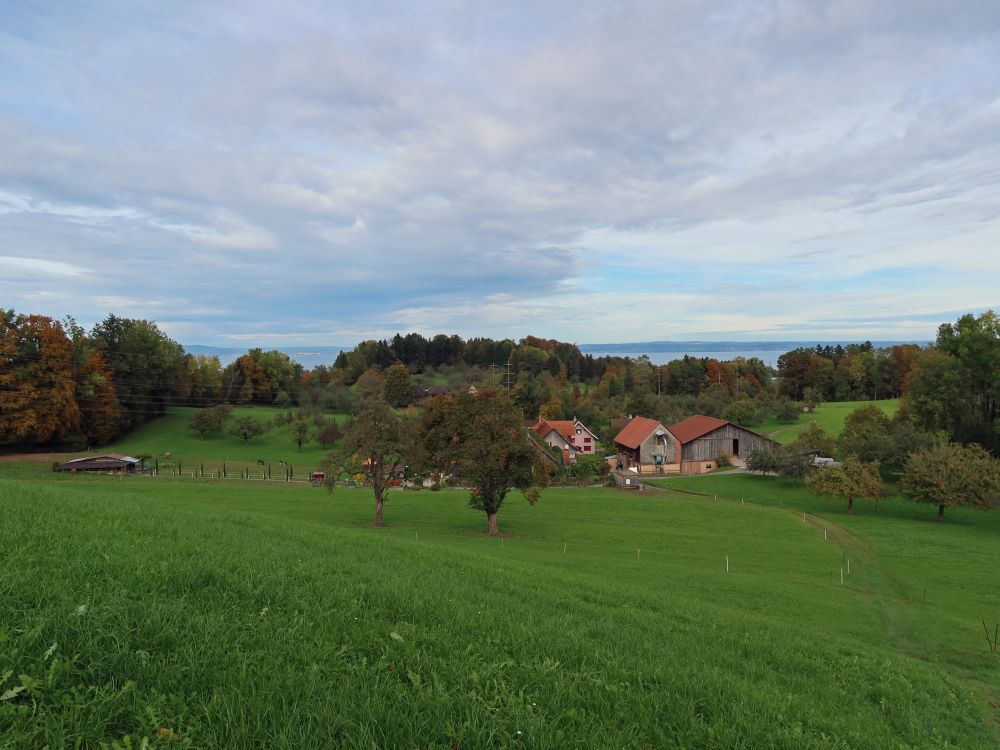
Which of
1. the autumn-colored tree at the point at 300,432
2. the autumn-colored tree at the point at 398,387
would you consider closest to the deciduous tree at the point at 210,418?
the autumn-colored tree at the point at 300,432

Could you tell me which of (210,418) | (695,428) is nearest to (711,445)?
(695,428)

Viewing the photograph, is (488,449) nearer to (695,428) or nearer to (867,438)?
(867,438)

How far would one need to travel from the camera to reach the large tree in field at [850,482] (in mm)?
47312

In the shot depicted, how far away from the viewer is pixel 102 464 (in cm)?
5866

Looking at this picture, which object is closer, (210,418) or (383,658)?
(383,658)

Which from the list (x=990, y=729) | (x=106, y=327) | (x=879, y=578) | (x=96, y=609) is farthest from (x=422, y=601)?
(x=106, y=327)

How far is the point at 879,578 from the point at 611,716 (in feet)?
98.1

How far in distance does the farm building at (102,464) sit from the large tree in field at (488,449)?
146ft

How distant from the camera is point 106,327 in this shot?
87.9 metres

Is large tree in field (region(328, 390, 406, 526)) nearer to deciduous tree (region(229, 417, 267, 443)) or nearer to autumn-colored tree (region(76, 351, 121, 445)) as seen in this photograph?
deciduous tree (region(229, 417, 267, 443))

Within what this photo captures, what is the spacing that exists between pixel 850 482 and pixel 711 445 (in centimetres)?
3045

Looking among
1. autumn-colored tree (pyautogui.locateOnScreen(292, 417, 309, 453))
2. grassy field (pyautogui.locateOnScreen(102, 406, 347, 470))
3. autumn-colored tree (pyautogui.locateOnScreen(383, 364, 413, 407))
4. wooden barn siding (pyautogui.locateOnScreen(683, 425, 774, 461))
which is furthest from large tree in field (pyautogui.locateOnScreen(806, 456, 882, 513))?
autumn-colored tree (pyautogui.locateOnScreen(383, 364, 413, 407))

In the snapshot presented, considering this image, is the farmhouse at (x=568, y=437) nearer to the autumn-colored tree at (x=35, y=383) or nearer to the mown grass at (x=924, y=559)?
the mown grass at (x=924, y=559)

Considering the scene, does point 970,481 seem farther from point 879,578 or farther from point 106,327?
point 106,327
